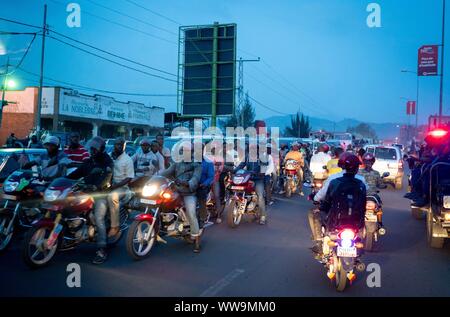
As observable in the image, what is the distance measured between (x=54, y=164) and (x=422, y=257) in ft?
21.6

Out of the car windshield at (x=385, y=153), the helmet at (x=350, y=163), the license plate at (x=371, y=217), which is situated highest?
the car windshield at (x=385, y=153)

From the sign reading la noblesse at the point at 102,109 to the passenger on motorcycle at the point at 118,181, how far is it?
1068 inches

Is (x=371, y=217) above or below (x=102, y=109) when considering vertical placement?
below

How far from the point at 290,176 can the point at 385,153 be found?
6860 mm

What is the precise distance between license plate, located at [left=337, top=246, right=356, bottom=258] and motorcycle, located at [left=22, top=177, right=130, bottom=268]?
3.79m

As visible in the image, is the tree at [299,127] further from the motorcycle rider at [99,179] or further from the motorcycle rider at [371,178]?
the motorcycle rider at [99,179]

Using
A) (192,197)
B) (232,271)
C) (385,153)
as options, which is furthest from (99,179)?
(385,153)

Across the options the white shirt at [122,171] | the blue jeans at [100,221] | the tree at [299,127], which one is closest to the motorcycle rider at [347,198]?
the blue jeans at [100,221]

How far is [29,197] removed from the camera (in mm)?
6918

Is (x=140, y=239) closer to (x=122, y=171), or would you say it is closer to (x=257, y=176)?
(x=122, y=171)

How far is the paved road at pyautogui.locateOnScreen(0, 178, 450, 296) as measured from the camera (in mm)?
5469

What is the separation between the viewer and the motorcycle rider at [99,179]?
6.69 meters

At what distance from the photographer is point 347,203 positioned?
551 centimetres
